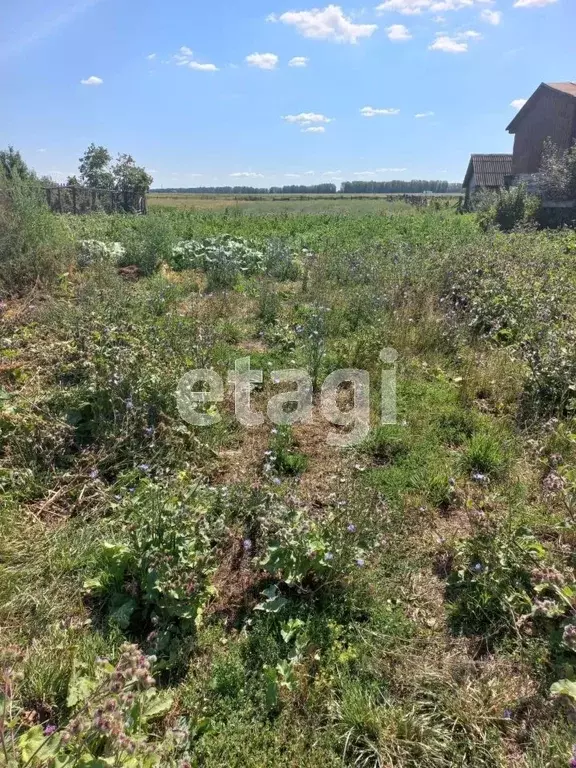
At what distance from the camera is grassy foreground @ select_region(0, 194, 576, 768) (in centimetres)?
183

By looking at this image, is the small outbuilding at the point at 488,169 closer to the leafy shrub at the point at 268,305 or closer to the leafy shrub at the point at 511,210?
the leafy shrub at the point at 511,210

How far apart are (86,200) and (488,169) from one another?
25780 millimetres

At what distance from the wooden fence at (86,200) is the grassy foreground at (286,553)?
1286 centimetres

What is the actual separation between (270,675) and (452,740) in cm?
70

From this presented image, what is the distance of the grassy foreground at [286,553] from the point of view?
72.2 inches

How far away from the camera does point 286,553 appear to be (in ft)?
7.77

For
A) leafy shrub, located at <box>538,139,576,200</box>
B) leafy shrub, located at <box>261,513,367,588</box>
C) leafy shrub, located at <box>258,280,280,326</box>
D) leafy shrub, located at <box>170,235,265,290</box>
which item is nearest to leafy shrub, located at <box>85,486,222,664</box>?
leafy shrub, located at <box>261,513,367,588</box>

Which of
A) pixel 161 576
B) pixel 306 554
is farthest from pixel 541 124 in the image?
pixel 161 576

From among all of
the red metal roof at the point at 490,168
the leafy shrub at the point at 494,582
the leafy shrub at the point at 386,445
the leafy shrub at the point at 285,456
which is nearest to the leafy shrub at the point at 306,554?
the leafy shrub at the point at 494,582

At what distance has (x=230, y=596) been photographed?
247cm

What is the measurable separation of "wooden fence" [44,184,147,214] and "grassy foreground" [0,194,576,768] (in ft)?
42.2

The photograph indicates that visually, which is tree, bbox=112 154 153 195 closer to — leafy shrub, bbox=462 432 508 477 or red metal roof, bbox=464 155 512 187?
red metal roof, bbox=464 155 512 187

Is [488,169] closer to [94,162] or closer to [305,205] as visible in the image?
[305,205]

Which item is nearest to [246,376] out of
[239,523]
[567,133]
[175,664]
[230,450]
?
[230,450]
